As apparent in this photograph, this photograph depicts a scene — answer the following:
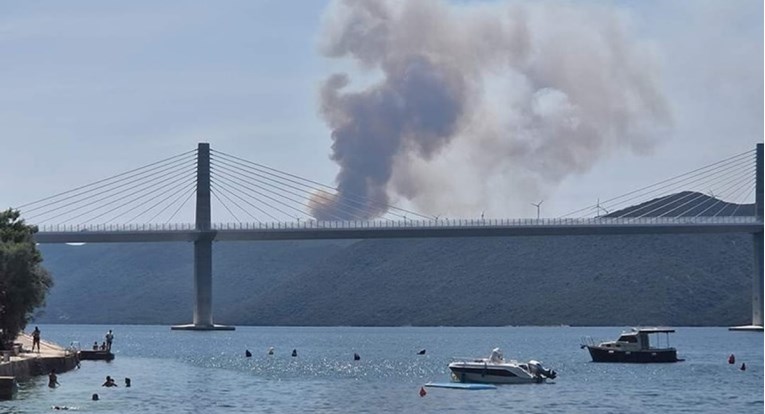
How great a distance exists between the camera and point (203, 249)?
173375 mm

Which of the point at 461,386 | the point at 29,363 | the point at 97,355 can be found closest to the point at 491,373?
the point at 461,386

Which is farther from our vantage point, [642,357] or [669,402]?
[642,357]

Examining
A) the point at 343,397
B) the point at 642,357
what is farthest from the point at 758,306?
the point at 343,397

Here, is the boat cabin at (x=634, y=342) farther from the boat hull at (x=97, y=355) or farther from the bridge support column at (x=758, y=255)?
the bridge support column at (x=758, y=255)

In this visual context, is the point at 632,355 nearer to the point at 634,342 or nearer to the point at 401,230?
the point at 634,342

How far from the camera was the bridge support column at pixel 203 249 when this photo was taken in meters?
174

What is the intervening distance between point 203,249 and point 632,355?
73.5 metres

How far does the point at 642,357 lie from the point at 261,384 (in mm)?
32560

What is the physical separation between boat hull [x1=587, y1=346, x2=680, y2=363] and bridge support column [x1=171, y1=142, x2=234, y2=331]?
70.6 meters

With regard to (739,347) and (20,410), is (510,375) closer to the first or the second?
(20,410)

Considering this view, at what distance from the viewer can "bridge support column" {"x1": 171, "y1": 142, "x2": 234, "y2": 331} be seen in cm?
17350

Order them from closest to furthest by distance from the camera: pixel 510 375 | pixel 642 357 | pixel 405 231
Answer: pixel 510 375, pixel 642 357, pixel 405 231

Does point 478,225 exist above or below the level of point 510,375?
above

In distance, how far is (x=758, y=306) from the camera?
184 meters
